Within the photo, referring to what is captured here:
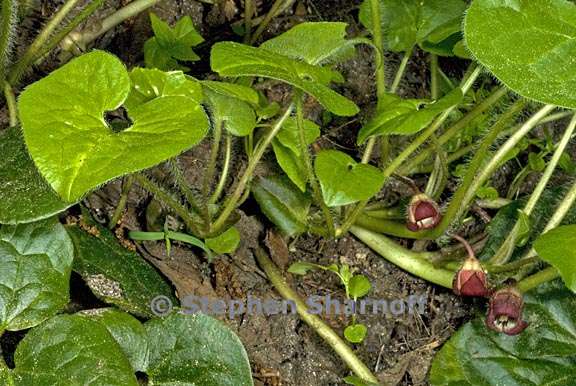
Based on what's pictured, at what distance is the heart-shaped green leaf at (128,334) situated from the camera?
1445mm

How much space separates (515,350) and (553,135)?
26.9 inches

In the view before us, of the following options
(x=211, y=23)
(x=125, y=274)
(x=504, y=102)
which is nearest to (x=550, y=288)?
(x=504, y=102)

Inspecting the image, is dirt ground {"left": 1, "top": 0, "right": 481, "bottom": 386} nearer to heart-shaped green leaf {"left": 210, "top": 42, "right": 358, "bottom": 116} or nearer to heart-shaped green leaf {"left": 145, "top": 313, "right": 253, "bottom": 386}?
heart-shaped green leaf {"left": 145, "top": 313, "right": 253, "bottom": 386}

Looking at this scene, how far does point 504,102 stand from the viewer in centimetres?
199

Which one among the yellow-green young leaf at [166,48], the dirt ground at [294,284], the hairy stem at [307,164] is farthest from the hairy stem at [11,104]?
the hairy stem at [307,164]

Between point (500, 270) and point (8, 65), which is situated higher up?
point (8, 65)

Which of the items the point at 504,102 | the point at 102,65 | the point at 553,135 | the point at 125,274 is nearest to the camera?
the point at 102,65

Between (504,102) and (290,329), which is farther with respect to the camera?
(504,102)

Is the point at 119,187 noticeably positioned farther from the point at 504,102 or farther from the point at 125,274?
the point at 504,102

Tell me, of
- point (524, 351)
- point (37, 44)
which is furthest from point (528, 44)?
point (37, 44)

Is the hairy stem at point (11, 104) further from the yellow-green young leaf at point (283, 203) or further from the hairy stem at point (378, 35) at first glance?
the hairy stem at point (378, 35)

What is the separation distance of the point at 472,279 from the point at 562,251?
299 mm

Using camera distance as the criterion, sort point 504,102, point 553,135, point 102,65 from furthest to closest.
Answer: point 553,135, point 504,102, point 102,65

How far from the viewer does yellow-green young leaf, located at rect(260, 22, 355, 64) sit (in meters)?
1.56
